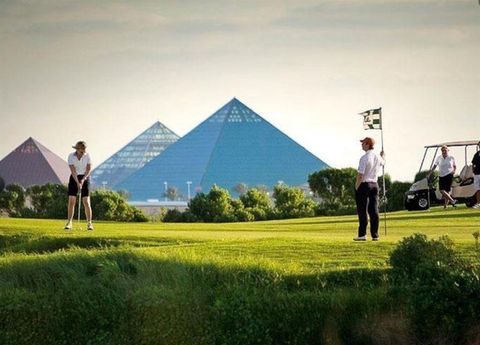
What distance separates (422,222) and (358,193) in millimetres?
9914

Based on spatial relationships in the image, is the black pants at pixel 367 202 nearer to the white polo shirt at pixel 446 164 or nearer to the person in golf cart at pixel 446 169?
the person in golf cart at pixel 446 169

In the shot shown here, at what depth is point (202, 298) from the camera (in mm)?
12461

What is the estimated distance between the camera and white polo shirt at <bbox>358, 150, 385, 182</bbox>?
16.3 metres

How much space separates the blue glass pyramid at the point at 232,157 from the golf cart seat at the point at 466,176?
11057 centimetres

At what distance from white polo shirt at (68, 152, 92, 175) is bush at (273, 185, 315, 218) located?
19.3 meters

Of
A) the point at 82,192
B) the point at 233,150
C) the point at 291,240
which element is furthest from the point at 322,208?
the point at 233,150

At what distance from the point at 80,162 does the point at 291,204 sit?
21038mm

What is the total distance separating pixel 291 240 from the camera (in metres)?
16.9

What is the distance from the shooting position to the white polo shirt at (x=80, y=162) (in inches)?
780

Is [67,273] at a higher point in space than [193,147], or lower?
lower

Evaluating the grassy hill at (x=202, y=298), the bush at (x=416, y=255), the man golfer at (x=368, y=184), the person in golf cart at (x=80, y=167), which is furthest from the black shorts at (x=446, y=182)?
the bush at (x=416, y=255)

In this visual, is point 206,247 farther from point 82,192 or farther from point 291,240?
point 82,192

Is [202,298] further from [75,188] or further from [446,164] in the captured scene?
[446,164]

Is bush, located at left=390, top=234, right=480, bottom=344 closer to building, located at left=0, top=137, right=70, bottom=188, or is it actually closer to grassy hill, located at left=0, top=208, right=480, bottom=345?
grassy hill, located at left=0, top=208, right=480, bottom=345
